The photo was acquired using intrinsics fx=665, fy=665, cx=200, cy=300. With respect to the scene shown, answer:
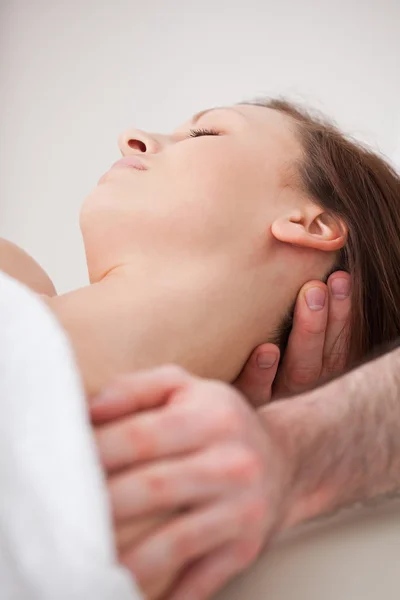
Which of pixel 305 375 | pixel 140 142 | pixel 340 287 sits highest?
pixel 140 142

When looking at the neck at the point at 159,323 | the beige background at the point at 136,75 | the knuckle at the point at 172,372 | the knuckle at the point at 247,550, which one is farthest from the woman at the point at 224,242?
the beige background at the point at 136,75

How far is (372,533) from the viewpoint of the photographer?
26.3 inches

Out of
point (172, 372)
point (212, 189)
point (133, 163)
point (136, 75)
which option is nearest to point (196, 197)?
point (212, 189)

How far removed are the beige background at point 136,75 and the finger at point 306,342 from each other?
38.8 inches

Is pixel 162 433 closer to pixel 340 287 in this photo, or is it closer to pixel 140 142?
pixel 340 287

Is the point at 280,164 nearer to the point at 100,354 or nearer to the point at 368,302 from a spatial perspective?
the point at 368,302

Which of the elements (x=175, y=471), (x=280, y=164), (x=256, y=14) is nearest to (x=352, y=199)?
(x=280, y=164)

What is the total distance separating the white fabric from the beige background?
1361 millimetres

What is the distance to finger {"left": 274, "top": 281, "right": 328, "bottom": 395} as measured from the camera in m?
0.98

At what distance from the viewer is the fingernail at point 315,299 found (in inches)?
38.4

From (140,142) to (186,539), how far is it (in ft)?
2.66

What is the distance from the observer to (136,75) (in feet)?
6.90

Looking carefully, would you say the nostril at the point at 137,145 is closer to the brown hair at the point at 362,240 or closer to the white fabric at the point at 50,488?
the brown hair at the point at 362,240

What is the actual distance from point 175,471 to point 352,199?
697 mm
